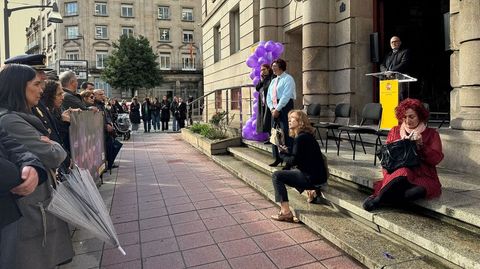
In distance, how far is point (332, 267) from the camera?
3689mm

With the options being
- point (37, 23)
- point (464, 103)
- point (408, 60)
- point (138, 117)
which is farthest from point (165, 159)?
point (37, 23)

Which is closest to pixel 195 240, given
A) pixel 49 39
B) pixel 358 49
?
pixel 358 49

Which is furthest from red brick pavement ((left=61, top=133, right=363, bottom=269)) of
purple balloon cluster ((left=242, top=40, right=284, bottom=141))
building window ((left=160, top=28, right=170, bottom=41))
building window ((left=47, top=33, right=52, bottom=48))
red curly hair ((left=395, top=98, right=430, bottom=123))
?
building window ((left=47, top=33, right=52, bottom=48))

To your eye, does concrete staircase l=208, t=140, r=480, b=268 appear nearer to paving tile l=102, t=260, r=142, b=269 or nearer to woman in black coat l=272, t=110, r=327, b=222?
woman in black coat l=272, t=110, r=327, b=222

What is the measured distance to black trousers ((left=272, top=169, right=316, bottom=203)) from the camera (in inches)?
194

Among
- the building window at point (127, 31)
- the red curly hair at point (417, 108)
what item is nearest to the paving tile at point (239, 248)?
the red curly hair at point (417, 108)

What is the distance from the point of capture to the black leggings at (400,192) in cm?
395

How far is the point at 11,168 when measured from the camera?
7.80 feet

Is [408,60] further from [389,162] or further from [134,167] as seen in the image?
[134,167]

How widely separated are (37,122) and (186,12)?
55755mm

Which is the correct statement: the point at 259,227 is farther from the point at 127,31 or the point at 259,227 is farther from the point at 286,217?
the point at 127,31

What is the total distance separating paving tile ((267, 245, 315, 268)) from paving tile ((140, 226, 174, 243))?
1394mm

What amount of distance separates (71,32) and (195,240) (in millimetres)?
52876

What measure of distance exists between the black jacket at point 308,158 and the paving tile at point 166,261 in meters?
1.80
